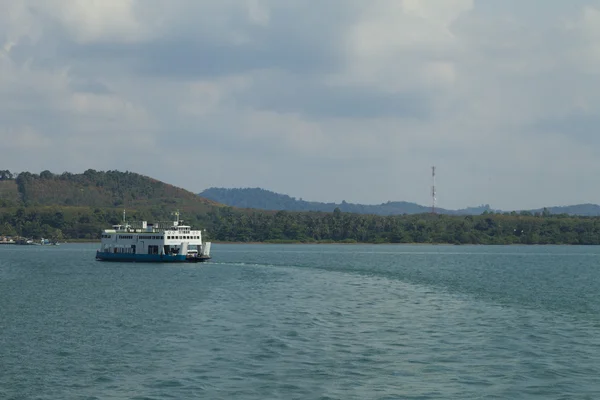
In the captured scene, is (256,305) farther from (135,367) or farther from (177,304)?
(135,367)

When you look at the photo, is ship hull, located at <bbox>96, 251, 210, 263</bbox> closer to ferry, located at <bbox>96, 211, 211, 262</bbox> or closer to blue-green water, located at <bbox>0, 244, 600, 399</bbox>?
ferry, located at <bbox>96, 211, 211, 262</bbox>

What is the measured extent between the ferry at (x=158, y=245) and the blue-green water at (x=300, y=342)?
67.3 m

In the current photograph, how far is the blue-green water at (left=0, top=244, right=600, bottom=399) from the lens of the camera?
155ft

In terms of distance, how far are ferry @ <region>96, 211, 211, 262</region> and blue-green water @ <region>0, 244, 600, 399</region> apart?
6733cm

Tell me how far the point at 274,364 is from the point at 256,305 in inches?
1517

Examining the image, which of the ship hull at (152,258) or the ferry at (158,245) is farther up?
the ferry at (158,245)

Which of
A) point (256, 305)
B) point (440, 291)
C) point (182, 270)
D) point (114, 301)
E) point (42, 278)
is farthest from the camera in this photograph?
point (182, 270)

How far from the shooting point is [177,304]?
311 ft

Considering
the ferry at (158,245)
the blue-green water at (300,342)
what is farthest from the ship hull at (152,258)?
the blue-green water at (300,342)

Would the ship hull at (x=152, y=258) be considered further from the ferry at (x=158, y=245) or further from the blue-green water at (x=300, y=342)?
the blue-green water at (x=300, y=342)

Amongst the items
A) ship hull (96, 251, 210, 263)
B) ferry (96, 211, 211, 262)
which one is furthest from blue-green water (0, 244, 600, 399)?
ferry (96, 211, 211, 262)

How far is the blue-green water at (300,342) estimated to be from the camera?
4709cm

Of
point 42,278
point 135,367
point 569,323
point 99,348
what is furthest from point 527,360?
point 42,278

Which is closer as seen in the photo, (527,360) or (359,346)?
(527,360)
